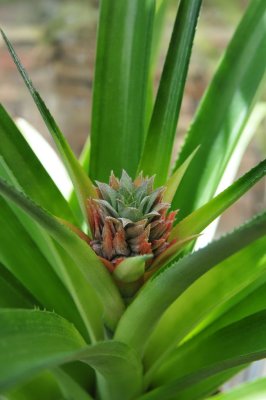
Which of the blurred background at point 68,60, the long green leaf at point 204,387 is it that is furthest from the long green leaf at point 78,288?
the blurred background at point 68,60

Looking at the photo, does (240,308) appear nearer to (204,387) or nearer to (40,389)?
(204,387)

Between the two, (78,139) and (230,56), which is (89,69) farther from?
(230,56)

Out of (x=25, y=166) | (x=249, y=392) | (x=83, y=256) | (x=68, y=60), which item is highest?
(x=68, y=60)

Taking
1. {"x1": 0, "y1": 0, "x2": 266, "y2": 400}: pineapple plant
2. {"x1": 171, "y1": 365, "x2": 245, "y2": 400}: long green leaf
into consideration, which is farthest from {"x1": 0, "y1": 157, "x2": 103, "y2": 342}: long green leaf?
{"x1": 171, "y1": 365, "x2": 245, "y2": 400}: long green leaf

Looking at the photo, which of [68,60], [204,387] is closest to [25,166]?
[204,387]

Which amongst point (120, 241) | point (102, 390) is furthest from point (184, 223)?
point (102, 390)
